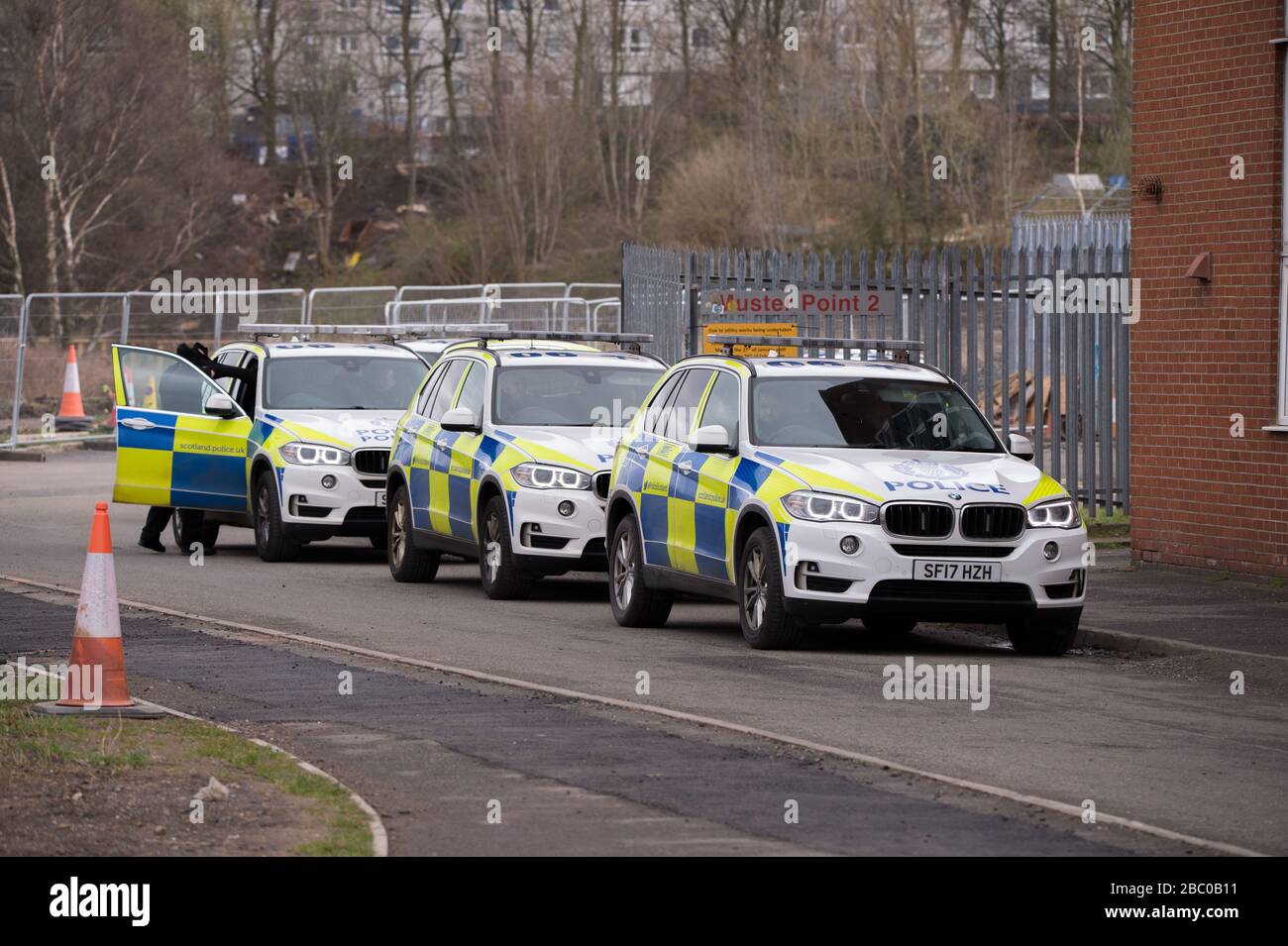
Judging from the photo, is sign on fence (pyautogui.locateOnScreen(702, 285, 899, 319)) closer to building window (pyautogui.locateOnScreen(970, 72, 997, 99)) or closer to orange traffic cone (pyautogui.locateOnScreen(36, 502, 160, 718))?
orange traffic cone (pyautogui.locateOnScreen(36, 502, 160, 718))

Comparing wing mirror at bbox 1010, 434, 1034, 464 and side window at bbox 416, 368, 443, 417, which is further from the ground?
side window at bbox 416, 368, 443, 417

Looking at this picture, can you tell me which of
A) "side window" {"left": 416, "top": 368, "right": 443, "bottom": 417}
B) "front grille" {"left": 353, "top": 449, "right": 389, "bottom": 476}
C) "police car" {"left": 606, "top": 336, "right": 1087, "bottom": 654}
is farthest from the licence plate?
"front grille" {"left": 353, "top": 449, "right": 389, "bottom": 476}

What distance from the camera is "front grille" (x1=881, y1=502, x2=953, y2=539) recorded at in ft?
42.4

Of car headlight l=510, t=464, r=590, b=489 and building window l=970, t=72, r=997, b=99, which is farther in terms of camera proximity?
building window l=970, t=72, r=997, b=99

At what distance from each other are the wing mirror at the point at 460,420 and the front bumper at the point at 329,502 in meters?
2.49

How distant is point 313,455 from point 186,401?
6.35ft

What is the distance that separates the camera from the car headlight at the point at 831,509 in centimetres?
1291

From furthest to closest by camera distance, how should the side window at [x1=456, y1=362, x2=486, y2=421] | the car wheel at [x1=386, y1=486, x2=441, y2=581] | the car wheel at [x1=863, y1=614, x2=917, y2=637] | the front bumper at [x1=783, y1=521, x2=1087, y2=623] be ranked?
the car wheel at [x1=386, y1=486, x2=441, y2=581] < the side window at [x1=456, y1=362, x2=486, y2=421] < the car wheel at [x1=863, y1=614, x2=917, y2=637] < the front bumper at [x1=783, y1=521, x2=1087, y2=623]

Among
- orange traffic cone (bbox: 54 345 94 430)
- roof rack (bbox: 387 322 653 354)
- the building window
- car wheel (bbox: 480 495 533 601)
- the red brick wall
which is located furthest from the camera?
the building window

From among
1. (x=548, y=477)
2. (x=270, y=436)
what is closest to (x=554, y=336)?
(x=270, y=436)

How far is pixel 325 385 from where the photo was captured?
810 inches

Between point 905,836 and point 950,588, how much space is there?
5.20m

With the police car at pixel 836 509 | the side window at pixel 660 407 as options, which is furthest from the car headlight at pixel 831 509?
the side window at pixel 660 407

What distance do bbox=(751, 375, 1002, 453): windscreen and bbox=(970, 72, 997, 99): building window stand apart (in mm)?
47789
